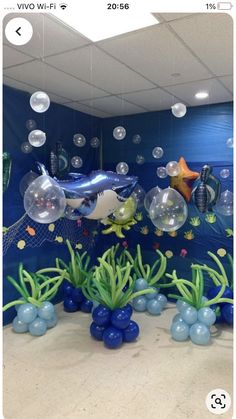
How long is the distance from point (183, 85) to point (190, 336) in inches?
93.9

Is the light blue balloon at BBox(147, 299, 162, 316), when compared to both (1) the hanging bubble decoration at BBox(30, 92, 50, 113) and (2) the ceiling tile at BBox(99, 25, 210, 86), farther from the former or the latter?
(1) the hanging bubble decoration at BBox(30, 92, 50, 113)

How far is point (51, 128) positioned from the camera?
12.9ft

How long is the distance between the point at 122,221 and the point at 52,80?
1777 mm

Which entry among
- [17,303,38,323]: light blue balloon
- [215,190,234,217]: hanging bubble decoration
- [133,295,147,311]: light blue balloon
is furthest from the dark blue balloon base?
[215,190,234,217]: hanging bubble decoration

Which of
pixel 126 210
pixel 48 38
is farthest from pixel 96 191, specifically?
pixel 48 38

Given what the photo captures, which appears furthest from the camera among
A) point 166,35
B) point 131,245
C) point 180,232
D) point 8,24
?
point 131,245

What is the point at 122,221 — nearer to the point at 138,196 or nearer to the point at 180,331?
the point at 138,196

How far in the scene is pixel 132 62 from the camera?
2.53 meters

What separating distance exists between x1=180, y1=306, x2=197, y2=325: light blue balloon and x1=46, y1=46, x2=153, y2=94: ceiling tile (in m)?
2.17

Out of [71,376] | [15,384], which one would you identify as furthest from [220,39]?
[15,384]

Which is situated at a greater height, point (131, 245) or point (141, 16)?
point (141, 16)

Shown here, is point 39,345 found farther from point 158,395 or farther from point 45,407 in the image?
point 158,395

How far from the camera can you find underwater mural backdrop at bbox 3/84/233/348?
2.99 m

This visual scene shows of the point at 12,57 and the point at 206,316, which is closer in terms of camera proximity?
the point at 12,57
